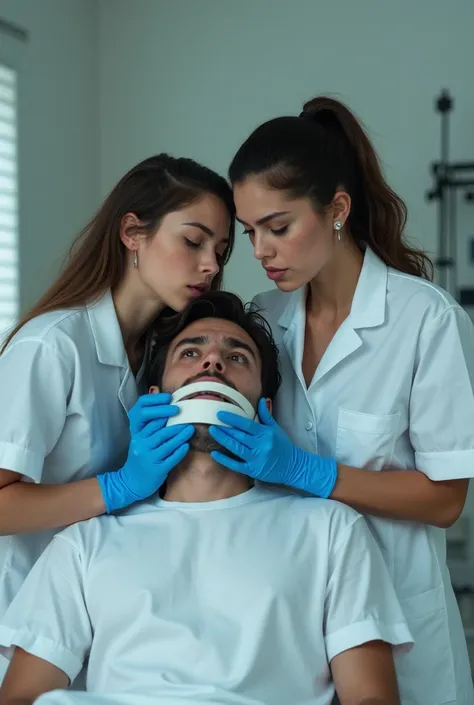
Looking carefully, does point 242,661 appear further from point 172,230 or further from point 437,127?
point 437,127

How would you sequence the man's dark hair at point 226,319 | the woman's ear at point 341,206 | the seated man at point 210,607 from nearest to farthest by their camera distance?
the seated man at point 210,607 → the woman's ear at point 341,206 → the man's dark hair at point 226,319

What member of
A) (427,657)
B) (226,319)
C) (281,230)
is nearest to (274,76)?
(226,319)

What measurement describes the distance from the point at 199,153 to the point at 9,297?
3.54 feet

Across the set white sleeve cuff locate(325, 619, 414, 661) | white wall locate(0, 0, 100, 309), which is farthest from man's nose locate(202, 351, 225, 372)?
white wall locate(0, 0, 100, 309)

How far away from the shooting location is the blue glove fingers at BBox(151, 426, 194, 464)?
61.7 inches

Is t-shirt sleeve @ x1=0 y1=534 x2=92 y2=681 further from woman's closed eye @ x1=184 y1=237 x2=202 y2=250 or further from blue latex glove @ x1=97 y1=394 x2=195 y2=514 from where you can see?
woman's closed eye @ x1=184 y1=237 x2=202 y2=250

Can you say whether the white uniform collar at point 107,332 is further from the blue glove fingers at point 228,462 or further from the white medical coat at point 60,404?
the blue glove fingers at point 228,462

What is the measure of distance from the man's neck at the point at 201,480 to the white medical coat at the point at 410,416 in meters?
0.18

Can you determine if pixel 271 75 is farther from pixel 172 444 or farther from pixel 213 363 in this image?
pixel 172 444

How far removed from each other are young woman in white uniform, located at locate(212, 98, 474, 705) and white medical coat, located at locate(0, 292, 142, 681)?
9.9 inches

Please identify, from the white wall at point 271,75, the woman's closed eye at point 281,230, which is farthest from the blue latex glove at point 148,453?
the white wall at point 271,75

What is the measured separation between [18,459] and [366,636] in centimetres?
63

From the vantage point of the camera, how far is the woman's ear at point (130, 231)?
1732mm

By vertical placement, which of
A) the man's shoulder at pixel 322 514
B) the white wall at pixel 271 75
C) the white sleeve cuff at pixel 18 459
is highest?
the white wall at pixel 271 75
